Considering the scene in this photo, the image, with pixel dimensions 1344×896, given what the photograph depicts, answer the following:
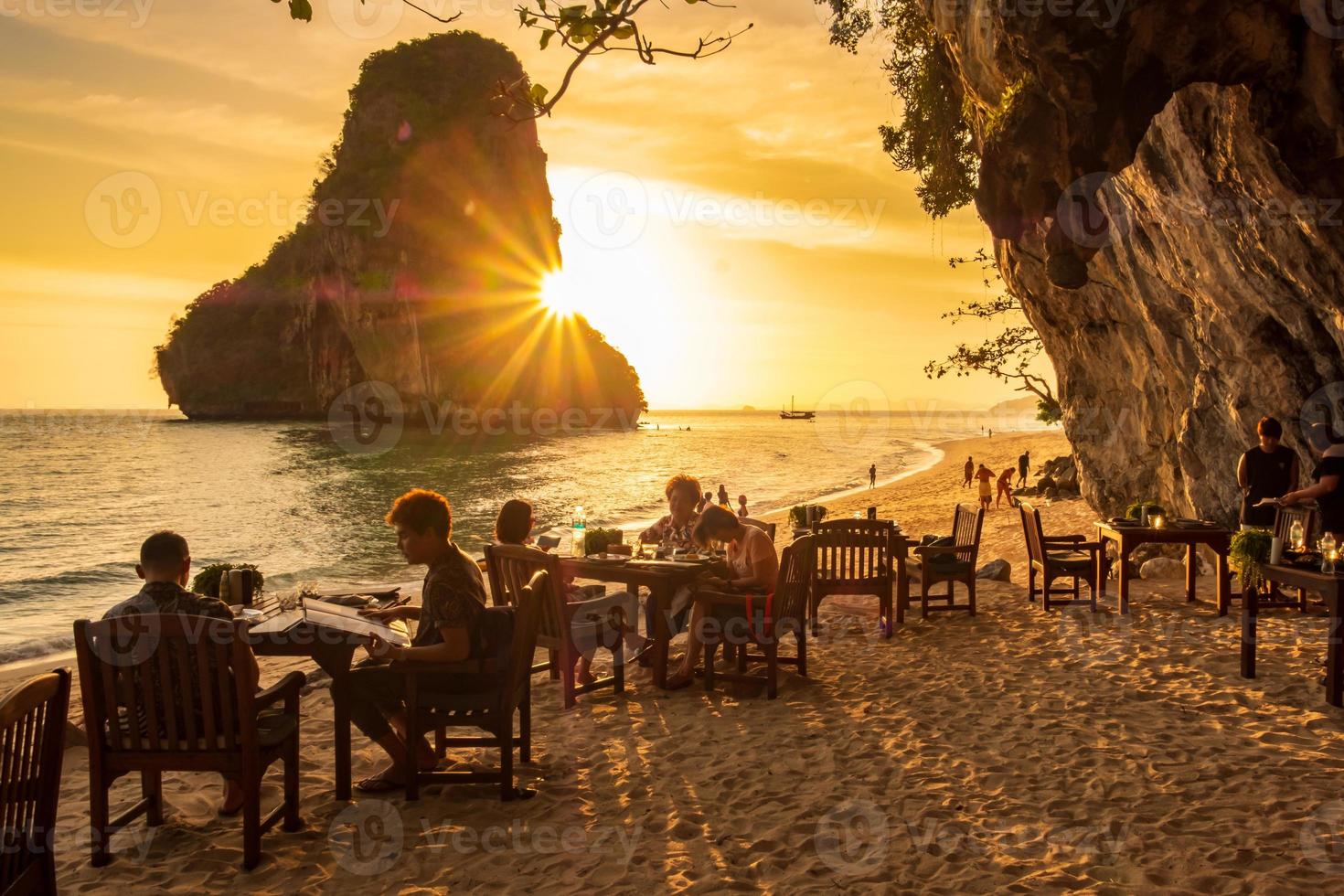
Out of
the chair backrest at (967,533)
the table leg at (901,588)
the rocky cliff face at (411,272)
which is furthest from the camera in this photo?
the rocky cliff face at (411,272)

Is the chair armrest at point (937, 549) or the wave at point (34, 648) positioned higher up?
the chair armrest at point (937, 549)

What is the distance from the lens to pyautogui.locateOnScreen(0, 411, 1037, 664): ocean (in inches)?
692

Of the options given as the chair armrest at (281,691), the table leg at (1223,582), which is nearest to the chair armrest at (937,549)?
the table leg at (1223,582)

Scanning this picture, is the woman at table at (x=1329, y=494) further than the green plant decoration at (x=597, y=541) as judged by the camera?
Yes

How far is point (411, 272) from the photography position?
84.7 metres

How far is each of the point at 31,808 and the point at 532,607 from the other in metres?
2.19

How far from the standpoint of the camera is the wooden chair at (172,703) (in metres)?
3.46

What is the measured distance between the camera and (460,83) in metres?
89.0

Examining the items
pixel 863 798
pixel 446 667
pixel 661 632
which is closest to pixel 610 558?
pixel 661 632

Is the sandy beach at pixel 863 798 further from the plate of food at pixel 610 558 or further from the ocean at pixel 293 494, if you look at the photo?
the ocean at pixel 293 494

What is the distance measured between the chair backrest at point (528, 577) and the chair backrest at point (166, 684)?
2016mm

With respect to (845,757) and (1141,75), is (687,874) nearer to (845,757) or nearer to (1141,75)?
(845,757)

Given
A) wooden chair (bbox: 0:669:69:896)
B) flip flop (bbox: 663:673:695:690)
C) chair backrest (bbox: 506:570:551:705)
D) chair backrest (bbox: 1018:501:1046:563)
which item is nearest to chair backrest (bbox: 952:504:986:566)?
chair backrest (bbox: 1018:501:1046:563)

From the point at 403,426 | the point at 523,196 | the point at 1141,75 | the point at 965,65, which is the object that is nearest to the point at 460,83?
the point at 523,196
